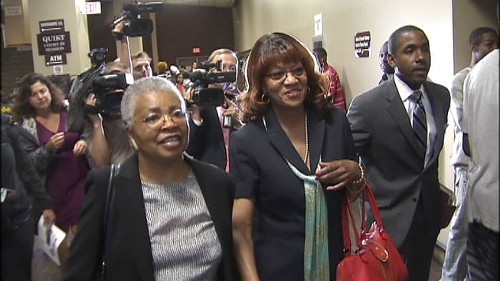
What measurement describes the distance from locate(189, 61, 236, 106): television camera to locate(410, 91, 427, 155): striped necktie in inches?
32.9

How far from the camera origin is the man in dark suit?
2.27 meters

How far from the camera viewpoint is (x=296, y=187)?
4.97 ft

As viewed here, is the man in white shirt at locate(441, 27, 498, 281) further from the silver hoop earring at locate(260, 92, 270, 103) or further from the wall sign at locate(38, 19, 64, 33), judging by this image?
the wall sign at locate(38, 19, 64, 33)

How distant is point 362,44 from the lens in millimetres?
4445

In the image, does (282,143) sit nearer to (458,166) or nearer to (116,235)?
(116,235)

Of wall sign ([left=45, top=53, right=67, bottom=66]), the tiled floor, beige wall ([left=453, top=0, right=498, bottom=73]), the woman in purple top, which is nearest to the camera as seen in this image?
the tiled floor

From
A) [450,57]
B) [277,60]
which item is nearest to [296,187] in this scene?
[277,60]

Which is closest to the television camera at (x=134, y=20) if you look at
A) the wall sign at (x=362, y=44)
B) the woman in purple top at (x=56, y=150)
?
the woman in purple top at (x=56, y=150)

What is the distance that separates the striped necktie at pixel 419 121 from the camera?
2.27 m

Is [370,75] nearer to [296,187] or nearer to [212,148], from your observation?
[212,148]

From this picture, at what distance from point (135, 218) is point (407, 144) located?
4.26ft

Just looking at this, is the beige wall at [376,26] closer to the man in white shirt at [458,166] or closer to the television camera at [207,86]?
the man in white shirt at [458,166]

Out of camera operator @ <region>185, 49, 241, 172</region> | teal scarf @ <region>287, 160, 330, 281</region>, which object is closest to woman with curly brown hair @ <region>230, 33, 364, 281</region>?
teal scarf @ <region>287, 160, 330, 281</region>

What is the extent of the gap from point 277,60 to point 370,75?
2932 mm
